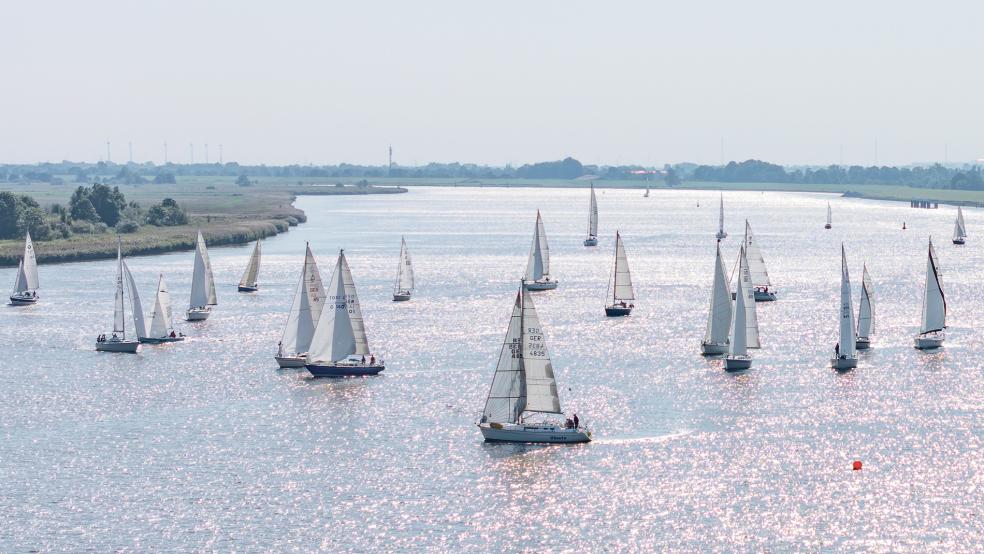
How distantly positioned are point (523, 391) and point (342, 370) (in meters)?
17.8

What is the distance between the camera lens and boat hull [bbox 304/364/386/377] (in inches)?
3049

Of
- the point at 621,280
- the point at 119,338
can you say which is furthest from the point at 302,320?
the point at 621,280

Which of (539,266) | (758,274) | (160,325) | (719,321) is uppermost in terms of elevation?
(719,321)

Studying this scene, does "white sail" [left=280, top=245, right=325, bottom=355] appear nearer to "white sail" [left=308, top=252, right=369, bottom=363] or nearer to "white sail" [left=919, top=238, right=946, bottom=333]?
"white sail" [left=308, top=252, right=369, bottom=363]

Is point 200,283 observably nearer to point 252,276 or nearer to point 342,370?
point 252,276

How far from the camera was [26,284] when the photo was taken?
114 m

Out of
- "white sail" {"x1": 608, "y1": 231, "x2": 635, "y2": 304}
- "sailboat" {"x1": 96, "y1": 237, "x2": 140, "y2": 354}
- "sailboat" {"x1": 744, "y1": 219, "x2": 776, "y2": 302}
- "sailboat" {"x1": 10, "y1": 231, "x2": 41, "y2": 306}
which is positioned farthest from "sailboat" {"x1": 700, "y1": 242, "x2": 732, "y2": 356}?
"sailboat" {"x1": 10, "y1": 231, "x2": 41, "y2": 306}

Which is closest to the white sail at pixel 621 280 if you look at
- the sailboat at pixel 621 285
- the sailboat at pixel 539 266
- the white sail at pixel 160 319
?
the sailboat at pixel 621 285

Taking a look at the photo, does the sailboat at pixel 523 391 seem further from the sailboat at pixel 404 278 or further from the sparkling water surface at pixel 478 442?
the sailboat at pixel 404 278

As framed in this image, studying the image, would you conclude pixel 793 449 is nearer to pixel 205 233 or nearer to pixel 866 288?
pixel 866 288

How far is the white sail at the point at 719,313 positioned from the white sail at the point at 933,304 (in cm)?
1173

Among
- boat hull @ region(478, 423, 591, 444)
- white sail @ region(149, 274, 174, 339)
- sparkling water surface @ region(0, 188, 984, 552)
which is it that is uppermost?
white sail @ region(149, 274, 174, 339)

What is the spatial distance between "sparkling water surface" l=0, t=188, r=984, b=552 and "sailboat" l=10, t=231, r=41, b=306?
22.4 feet

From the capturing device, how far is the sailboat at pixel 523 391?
202 feet
